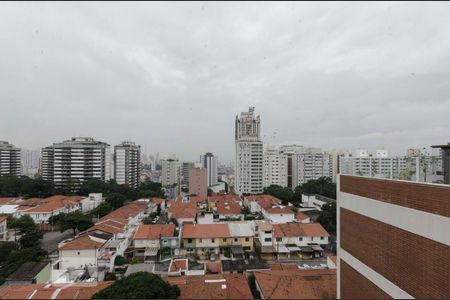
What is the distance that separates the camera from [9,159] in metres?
29.7

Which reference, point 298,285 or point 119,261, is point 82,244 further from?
point 298,285

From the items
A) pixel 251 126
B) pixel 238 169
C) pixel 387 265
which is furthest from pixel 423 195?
pixel 251 126

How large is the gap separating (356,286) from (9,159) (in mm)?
35058

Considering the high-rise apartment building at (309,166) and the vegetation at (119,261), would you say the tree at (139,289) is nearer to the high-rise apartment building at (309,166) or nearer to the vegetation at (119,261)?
the vegetation at (119,261)

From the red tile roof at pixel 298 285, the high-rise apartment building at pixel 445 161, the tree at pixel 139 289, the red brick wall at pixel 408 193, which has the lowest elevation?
the red tile roof at pixel 298 285

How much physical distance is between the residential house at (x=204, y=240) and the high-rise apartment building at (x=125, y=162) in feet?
68.1

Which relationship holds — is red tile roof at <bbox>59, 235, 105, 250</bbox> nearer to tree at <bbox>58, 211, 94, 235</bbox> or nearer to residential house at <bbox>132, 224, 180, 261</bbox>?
residential house at <bbox>132, 224, 180, 261</bbox>

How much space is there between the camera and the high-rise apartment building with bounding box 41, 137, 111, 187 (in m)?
25.4

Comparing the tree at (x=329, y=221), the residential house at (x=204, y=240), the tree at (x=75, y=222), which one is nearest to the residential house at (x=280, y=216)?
the tree at (x=329, y=221)

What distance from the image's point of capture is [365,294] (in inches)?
168

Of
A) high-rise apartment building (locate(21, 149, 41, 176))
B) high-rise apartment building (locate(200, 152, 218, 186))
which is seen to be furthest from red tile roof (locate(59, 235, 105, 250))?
high-rise apartment building (locate(21, 149, 41, 176))

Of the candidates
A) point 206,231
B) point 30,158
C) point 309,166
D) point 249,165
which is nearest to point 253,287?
point 206,231

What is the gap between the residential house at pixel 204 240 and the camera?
10.6m

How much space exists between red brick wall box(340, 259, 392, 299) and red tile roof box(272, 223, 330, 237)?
6.10m
